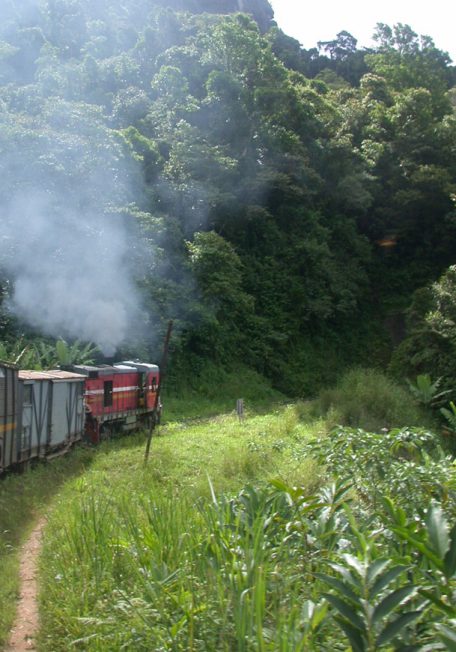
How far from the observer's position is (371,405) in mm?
19297

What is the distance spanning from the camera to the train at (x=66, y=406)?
11383 millimetres

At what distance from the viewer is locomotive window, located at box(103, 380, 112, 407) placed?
1787 centimetres

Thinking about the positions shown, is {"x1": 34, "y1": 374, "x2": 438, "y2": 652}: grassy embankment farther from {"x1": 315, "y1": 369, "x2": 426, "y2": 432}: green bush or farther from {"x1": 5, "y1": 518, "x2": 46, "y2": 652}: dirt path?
{"x1": 315, "y1": 369, "x2": 426, "y2": 432}: green bush

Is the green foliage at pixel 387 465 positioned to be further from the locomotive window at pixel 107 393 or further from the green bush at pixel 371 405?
the locomotive window at pixel 107 393

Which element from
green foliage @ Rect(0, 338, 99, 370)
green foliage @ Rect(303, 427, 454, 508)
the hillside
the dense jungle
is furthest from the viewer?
the hillside

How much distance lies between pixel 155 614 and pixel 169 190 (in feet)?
87.3

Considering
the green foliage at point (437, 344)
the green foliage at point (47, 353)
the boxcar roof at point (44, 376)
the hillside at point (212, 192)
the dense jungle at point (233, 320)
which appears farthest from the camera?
the green foliage at point (437, 344)

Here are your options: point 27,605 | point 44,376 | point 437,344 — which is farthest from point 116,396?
point 27,605

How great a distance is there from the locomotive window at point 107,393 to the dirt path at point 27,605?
31.3 feet

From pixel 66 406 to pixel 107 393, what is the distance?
129 inches

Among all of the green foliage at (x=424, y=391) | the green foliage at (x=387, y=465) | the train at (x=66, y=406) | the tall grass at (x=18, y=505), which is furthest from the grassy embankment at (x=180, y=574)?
the green foliage at (x=424, y=391)

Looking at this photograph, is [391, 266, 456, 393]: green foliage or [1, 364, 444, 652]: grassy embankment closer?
[1, 364, 444, 652]: grassy embankment

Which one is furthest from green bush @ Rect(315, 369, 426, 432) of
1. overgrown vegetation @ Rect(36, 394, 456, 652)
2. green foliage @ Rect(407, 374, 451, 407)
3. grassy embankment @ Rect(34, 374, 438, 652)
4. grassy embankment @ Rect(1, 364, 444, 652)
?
overgrown vegetation @ Rect(36, 394, 456, 652)

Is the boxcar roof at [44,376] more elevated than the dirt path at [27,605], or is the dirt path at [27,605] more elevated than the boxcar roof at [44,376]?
the boxcar roof at [44,376]
